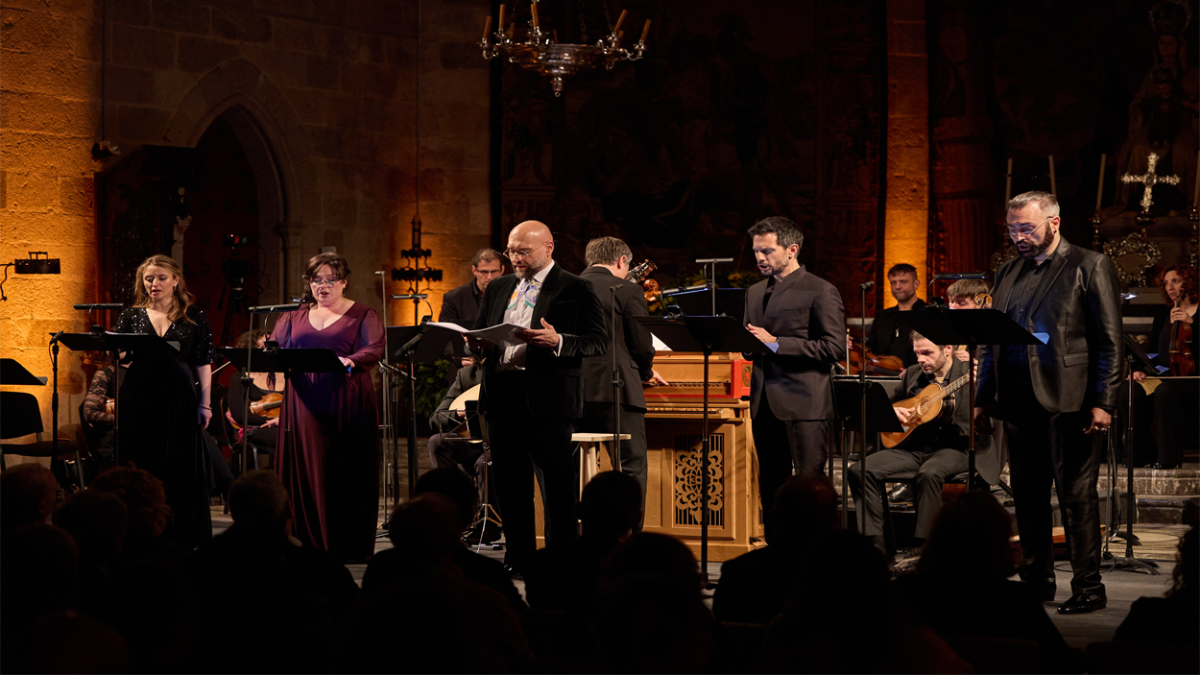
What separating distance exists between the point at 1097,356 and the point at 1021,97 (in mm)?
8570

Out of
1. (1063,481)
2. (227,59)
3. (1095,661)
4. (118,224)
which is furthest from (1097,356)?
(227,59)

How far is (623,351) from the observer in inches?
266

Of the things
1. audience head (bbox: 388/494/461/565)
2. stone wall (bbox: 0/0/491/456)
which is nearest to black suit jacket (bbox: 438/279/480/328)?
stone wall (bbox: 0/0/491/456)

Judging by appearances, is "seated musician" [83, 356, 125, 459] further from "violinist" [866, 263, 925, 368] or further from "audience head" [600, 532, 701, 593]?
"audience head" [600, 532, 701, 593]

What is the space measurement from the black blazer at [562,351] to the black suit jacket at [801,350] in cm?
76

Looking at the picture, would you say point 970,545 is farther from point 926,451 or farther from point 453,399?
point 453,399

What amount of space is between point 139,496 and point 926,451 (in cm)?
440

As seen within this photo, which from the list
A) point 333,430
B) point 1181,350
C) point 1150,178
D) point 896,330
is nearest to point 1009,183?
point 1150,178

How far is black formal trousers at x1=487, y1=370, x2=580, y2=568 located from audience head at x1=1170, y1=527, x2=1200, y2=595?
3.33 metres

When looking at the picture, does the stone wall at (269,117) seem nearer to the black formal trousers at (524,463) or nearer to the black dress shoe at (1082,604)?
the black formal trousers at (524,463)

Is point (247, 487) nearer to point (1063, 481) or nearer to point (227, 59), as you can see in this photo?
point (1063, 481)

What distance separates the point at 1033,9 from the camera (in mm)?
13055

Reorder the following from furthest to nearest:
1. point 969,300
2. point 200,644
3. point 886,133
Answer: point 886,133, point 969,300, point 200,644

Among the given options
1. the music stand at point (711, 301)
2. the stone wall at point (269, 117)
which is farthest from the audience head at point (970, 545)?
the stone wall at point (269, 117)
